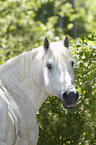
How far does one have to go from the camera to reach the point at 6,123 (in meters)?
2.49

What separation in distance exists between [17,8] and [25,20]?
0.57 m

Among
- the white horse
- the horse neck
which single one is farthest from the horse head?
the horse neck

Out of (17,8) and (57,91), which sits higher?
(17,8)

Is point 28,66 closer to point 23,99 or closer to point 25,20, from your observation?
point 23,99

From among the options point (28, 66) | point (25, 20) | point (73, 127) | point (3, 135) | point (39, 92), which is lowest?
point (3, 135)

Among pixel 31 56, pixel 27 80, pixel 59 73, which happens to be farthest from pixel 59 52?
pixel 27 80

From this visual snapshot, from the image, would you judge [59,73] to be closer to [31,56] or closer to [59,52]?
[59,52]

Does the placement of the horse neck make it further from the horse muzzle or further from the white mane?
the horse muzzle

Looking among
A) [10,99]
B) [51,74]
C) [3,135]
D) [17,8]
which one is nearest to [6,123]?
[3,135]

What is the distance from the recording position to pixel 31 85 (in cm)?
313

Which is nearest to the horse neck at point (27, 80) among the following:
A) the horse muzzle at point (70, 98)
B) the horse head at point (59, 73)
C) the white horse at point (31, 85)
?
the white horse at point (31, 85)

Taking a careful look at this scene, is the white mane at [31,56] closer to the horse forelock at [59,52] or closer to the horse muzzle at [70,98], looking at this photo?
the horse forelock at [59,52]

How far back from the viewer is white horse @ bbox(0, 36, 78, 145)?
2.72 meters

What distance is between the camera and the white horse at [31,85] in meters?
2.72
